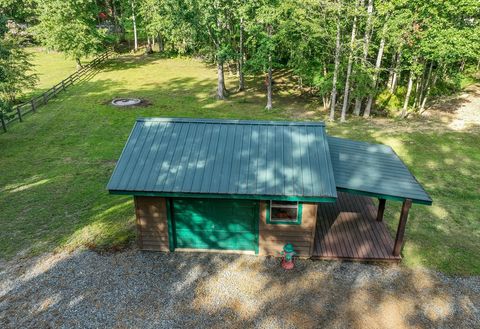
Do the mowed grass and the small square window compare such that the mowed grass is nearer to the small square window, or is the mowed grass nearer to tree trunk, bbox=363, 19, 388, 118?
tree trunk, bbox=363, 19, 388, 118

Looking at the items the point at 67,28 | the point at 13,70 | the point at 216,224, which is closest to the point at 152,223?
the point at 216,224

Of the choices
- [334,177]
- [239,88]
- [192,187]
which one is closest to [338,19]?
[239,88]

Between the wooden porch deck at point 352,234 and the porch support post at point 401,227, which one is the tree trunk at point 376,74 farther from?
the porch support post at point 401,227

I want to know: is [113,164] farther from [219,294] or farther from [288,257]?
[288,257]

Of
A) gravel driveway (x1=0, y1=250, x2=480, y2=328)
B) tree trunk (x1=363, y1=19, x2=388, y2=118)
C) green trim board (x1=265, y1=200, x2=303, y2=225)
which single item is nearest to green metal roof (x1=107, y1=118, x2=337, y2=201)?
green trim board (x1=265, y1=200, x2=303, y2=225)

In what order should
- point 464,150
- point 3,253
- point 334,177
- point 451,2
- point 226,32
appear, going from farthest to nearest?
point 226,32, point 451,2, point 464,150, point 3,253, point 334,177

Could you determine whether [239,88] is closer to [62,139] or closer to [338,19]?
[338,19]
